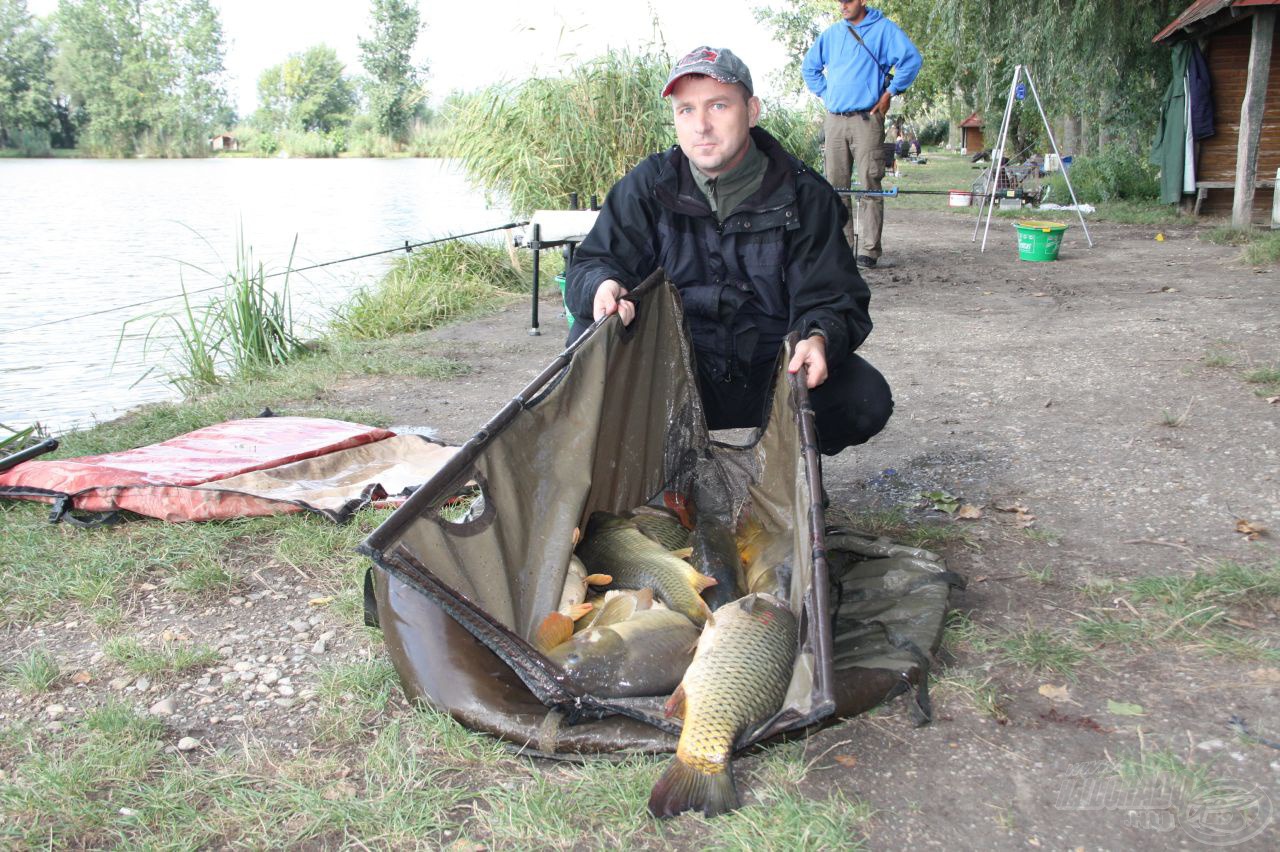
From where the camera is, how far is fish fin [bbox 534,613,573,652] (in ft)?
7.18

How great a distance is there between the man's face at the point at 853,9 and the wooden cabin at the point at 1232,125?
15.0ft

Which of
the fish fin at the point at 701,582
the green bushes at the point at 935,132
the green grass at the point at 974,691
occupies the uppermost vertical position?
the green bushes at the point at 935,132

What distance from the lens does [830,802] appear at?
6.01 feet

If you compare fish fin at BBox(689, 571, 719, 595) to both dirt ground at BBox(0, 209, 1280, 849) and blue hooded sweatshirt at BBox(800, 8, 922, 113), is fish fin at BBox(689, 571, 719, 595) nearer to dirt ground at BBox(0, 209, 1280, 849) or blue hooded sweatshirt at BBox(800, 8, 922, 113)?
dirt ground at BBox(0, 209, 1280, 849)

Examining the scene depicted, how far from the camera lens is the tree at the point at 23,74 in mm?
50906

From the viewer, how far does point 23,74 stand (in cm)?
5300

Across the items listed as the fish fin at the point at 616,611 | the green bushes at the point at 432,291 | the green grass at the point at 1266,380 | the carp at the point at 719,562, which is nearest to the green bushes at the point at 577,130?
the green bushes at the point at 432,291

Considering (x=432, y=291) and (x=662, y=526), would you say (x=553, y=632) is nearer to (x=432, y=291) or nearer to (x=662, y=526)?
(x=662, y=526)

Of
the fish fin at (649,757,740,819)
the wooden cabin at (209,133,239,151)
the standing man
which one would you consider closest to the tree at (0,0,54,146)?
the wooden cabin at (209,133,239,151)

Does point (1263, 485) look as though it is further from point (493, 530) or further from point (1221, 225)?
point (1221, 225)

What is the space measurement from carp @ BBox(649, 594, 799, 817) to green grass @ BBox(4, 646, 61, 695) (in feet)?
5.13

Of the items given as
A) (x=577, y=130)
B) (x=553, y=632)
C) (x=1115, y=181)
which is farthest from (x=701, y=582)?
(x=1115, y=181)

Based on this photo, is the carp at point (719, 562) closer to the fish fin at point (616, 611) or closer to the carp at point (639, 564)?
the carp at point (639, 564)

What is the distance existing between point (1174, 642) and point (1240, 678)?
190 mm
